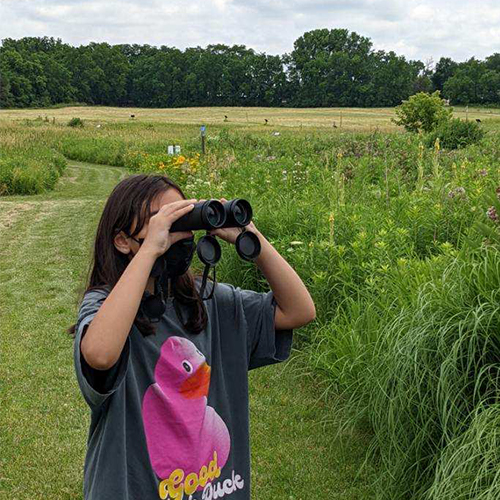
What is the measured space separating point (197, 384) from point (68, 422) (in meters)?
2.63

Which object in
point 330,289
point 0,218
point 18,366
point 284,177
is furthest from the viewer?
point 0,218

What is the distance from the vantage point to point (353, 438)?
3.53 m

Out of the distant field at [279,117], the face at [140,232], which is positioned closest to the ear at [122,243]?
the face at [140,232]

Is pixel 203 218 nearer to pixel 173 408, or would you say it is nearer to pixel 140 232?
pixel 140 232

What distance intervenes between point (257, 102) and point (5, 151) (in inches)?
2696

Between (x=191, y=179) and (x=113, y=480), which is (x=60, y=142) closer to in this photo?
(x=191, y=179)

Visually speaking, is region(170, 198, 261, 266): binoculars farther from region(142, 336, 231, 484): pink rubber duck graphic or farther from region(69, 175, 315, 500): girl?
region(142, 336, 231, 484): pink rubber duck graphic

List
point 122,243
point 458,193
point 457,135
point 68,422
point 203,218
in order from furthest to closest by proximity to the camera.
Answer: point 457,135, point 458,193, point 68,422, point 122,243, point 203,218

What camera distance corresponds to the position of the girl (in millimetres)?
1528

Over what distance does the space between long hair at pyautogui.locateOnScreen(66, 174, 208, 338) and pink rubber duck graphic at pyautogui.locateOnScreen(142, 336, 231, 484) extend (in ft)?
0.26

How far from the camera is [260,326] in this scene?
190cm

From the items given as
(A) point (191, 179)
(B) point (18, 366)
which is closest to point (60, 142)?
(A) point (191, 179)

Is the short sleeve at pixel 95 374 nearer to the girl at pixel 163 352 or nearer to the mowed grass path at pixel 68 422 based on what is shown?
the girl at pixel 163 352

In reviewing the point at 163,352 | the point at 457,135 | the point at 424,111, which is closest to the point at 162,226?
the point at 163,352
